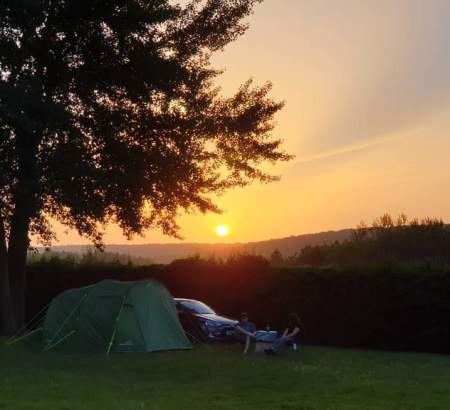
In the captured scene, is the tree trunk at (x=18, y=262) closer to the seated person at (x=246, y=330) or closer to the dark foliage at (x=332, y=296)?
the dark foliage at (x=332, y=296)

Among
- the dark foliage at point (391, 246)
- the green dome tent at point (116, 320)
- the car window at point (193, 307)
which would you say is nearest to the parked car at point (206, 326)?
the car window at point (193, 307)

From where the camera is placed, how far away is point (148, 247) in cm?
9694

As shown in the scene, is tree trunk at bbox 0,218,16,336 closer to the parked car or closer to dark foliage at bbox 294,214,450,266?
Result: the parked car

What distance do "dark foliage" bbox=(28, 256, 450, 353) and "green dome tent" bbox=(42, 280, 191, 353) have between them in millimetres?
5403

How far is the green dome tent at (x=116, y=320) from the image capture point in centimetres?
2033

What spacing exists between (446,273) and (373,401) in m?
12.2

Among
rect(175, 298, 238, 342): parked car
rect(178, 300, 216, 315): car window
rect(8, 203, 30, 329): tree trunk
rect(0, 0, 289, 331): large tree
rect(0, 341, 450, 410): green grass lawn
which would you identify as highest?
rect(0, 0, 289, 331): large tree

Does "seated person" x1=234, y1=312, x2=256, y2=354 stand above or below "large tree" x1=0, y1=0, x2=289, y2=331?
below

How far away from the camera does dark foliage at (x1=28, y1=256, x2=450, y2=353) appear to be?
2283cm

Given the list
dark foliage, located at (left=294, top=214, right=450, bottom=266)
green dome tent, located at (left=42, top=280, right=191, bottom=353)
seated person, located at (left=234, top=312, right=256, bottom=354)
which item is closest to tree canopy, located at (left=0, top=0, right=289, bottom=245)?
green dome tent, located at (left=42, top=280, right=191, bottom=353)

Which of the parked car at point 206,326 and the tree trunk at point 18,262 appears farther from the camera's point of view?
the tree trunk at point 18,262

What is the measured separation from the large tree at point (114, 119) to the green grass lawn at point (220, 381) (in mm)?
4705

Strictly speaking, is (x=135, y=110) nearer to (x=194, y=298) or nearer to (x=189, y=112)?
(x=189, y=112)

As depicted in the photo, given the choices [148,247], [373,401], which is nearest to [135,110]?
[373,401]
